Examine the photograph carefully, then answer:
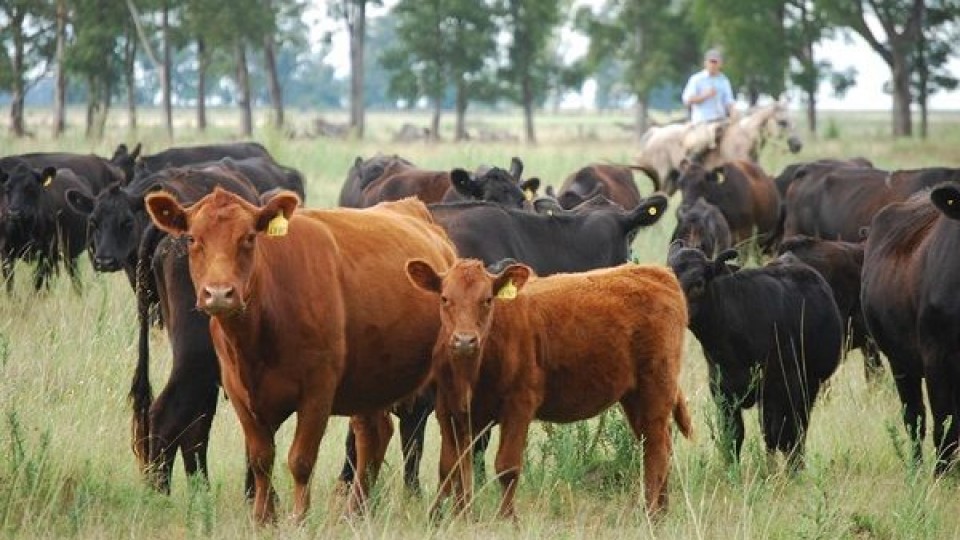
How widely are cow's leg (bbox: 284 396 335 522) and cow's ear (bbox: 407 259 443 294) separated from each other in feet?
1.98

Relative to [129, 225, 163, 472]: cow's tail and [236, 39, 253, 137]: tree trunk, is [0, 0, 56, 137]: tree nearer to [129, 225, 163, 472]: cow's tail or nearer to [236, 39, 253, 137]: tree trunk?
[236, 39, 253, 137]: tree trunk

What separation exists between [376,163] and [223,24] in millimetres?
38093

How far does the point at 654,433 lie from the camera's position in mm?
8188

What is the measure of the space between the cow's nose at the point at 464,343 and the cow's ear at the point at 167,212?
1183 millimetres

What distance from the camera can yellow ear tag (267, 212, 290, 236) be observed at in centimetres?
700

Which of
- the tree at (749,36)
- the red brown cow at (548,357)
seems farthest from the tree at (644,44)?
the red brown cow at (548,357)

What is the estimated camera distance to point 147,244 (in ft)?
29.2

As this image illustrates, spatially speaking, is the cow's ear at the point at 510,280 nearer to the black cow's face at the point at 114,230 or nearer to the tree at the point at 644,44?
the black cow's face at the point at 114,230

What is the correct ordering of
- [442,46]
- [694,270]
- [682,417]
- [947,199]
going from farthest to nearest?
[442,46] < [694,270] < [947,199] < [682,417]

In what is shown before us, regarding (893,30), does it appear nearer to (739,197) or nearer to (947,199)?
(739,197)

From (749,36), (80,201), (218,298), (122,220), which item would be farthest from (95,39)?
(218,298)

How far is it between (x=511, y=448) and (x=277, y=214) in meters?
1.52

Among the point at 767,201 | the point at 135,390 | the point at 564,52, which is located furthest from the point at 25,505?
the point at 564,52

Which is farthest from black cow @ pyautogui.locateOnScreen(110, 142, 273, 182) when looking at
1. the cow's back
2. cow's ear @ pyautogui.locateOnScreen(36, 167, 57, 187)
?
the cow's back
